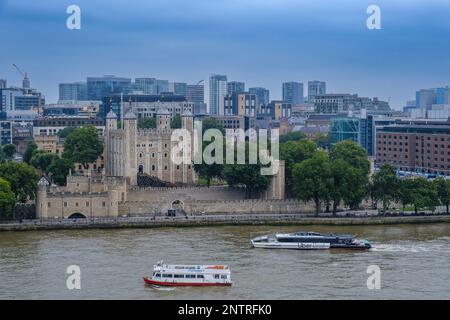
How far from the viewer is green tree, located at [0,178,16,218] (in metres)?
45.1

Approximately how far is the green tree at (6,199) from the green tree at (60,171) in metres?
9.11

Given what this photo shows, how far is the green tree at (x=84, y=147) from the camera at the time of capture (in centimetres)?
5838

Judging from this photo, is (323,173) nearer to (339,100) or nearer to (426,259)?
(426,259)

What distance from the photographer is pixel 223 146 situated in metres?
55.3

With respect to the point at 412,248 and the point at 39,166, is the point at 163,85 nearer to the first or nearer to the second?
the point at 39,166

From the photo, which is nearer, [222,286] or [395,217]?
[222,286]

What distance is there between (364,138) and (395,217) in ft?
122

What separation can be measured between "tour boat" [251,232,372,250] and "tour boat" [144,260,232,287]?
6744mm

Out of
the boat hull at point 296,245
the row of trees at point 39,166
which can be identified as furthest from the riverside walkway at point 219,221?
the boat hull at point 296,245

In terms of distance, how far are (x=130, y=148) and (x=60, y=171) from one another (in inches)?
184

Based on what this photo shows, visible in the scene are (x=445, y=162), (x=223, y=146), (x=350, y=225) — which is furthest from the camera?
(x=445, y=162)

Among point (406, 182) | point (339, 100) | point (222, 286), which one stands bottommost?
point (222, 286)

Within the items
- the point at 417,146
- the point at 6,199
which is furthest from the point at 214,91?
the point at 6,199
